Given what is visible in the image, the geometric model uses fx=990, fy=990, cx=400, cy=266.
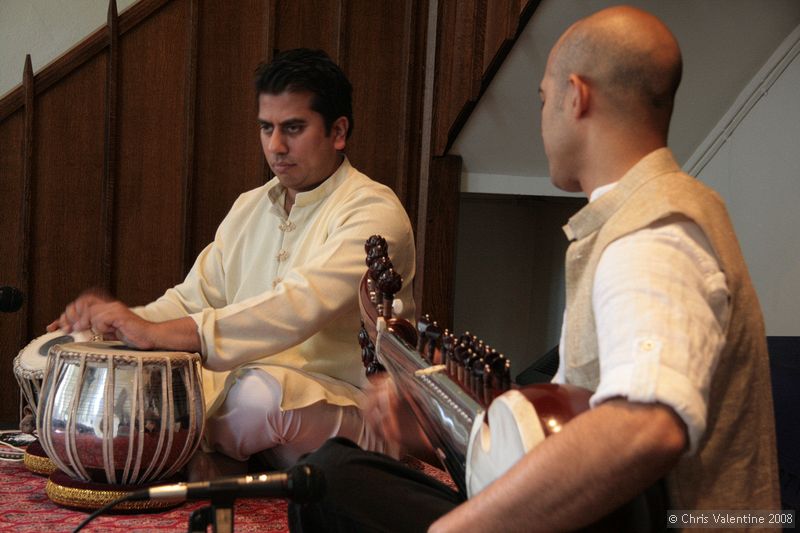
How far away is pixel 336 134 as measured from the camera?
3355mm

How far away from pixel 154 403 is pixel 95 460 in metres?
0.23

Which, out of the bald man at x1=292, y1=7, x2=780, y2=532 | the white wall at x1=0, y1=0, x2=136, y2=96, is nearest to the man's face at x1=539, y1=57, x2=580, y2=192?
the bald man at x1=292, y1=7, x2=780, y2=532

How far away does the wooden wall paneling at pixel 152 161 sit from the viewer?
4.45 meters

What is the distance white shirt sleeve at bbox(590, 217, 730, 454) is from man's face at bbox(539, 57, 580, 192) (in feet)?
0.76

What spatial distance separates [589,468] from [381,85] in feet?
12.5

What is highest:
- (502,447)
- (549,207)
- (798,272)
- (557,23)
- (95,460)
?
(557,23)

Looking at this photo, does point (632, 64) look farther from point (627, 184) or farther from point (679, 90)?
point (679, 90)

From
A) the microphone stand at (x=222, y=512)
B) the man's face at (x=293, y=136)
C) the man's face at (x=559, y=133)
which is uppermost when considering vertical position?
the man's face at (x=293, y=136)

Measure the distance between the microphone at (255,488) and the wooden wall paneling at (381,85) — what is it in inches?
141

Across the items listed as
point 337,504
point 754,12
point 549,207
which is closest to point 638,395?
point 337,504

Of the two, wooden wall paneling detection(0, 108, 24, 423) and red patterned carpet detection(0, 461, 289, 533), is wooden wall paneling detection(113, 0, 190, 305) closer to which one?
wooden wall paneling detection(0, 108, 24, 423)

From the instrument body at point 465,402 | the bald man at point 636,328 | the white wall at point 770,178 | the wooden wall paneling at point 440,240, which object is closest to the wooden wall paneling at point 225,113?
the wooden wall paneling at point 440,240

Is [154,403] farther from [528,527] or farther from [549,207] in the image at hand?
[549,207]

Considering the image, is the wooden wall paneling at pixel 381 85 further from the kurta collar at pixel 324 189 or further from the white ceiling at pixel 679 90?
the kurta collar at pixel 324 189
